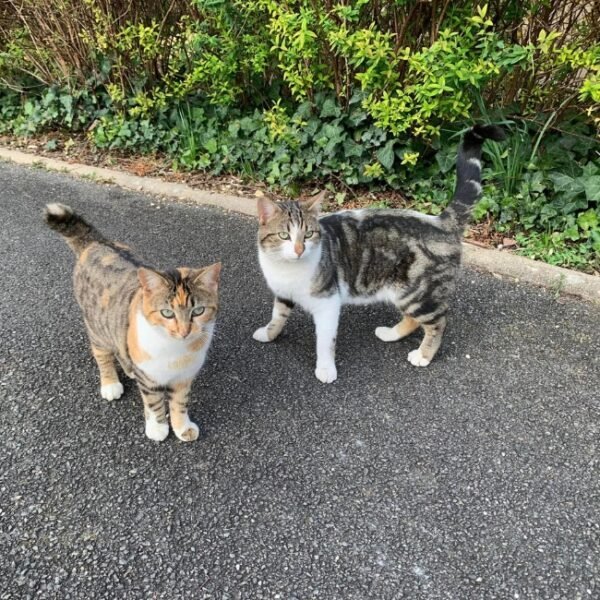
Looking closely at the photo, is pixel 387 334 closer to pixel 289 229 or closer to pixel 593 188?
pixel 289 229

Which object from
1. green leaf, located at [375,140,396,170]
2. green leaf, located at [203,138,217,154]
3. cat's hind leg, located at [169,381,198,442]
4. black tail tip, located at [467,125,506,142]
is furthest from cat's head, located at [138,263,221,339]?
green leaf, located at [203,138,217,154]

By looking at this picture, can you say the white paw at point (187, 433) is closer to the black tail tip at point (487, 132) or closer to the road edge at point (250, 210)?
the black tail tip at point (487, 132)

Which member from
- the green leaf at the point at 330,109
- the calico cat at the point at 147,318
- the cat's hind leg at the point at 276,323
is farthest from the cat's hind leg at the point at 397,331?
the green leaf at the point at 330,109

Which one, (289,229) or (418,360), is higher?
(289,229)

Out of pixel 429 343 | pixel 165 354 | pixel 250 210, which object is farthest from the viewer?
pixel 250 210

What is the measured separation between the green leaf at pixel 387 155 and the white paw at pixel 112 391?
2.92 meters

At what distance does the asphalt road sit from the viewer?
6.57 feet

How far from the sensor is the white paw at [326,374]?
2.95 metres

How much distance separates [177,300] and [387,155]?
294cm

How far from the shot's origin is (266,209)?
9.27 feet

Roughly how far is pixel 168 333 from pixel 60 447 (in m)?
0.95

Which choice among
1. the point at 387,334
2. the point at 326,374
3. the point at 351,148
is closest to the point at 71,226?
the point at 326,374

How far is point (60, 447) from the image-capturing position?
2500mm

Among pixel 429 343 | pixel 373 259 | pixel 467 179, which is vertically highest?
pixel 467 179
